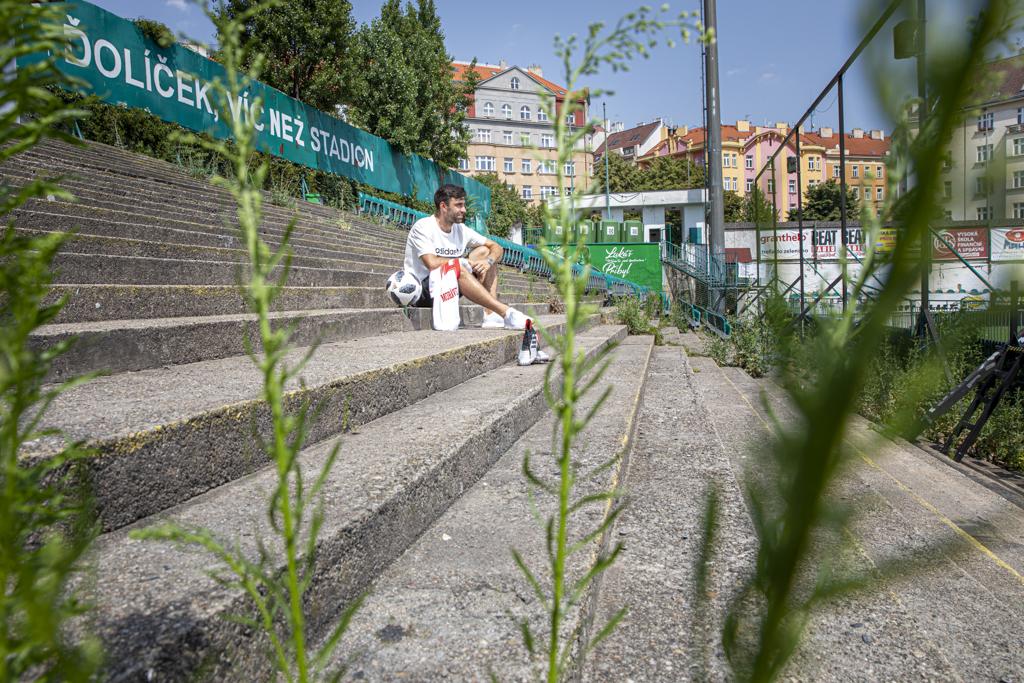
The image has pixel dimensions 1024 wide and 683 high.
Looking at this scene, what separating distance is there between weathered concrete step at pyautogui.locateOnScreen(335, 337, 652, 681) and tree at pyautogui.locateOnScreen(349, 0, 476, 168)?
20.0 m

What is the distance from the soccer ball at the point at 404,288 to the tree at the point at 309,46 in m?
14.9

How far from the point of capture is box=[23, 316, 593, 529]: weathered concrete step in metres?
1.33

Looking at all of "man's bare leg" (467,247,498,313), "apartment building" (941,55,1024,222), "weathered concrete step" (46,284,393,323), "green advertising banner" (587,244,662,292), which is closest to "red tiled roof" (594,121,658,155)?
"green advertising banner" (587,244,662,292)

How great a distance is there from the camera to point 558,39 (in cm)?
44

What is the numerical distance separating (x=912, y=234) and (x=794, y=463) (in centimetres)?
7

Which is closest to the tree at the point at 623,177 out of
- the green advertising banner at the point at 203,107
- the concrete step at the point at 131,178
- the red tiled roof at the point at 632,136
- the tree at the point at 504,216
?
the tree at the point at 504,216

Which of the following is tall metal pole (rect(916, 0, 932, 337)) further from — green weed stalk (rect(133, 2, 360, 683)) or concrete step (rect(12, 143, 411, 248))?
concrete step (rect(12, 143, 411, 248))

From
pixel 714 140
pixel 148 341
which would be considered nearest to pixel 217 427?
pixel 148 341

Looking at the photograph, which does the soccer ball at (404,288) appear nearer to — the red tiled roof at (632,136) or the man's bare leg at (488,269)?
the man's bare leg at (488,269)

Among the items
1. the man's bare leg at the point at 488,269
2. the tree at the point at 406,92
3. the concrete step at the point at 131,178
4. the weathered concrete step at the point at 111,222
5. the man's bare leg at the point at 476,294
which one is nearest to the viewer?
Result: the weathered concrete step at the point at 111,222

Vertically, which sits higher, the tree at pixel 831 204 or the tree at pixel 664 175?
the tree at pixel 664 175

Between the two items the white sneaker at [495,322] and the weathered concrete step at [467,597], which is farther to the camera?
the white sneaker at [495,322]

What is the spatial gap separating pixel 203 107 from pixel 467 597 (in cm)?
1060

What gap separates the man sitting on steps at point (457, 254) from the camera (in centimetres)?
522
